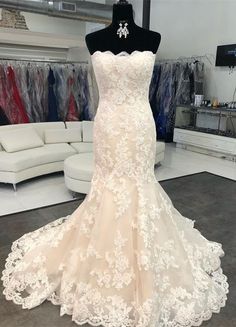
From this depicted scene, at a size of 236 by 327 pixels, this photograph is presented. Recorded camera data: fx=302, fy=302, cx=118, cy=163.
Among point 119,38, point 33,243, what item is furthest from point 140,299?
point 119,38

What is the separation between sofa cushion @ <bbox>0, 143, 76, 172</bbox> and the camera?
3.49m

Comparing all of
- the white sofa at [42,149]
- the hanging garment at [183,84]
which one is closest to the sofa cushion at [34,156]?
the white sofa at [42,149]

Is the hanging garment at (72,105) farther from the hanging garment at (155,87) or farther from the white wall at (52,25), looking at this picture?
the white wall at (52,25)

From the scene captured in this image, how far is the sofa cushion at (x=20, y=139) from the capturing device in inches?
152

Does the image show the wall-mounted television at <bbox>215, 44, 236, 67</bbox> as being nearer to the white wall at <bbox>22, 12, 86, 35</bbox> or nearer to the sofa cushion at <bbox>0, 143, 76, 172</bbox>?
the sofa cushion at <bbox>0, 143, 76, 172</bbox>

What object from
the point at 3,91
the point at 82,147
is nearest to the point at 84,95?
the point at 3,91

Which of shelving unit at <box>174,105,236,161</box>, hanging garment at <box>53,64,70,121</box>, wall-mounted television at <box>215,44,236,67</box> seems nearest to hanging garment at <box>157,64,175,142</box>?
shelving unit at <box>174,105,236,161</box>

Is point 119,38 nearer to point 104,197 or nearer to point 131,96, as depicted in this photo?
point 131,96

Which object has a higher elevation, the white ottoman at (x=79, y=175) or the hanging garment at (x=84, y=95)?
the hanging garment at (x=84, y=95)

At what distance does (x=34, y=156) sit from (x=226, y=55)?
409 centimetres

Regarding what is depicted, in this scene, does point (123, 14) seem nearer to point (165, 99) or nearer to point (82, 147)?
point (82, 147)

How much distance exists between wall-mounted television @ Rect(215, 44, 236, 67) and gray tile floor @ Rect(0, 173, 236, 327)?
8.30ft

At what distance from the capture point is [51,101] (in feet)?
17.4

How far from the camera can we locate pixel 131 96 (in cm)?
169
